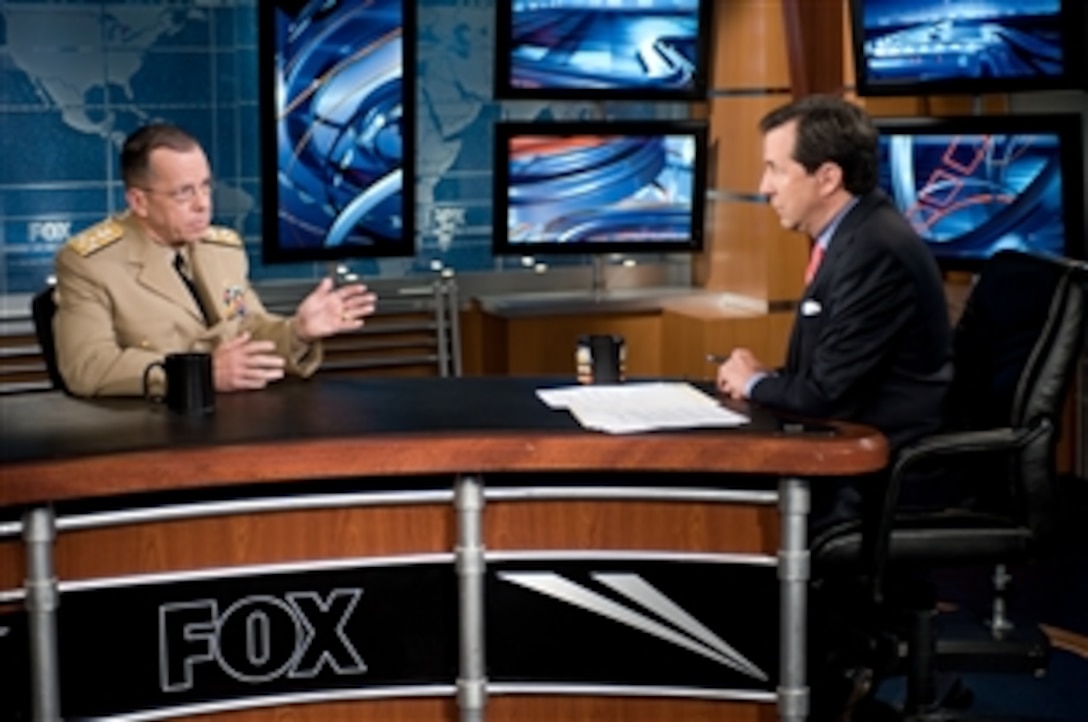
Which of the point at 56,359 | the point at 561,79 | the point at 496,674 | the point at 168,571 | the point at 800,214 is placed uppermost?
the point at 561,79

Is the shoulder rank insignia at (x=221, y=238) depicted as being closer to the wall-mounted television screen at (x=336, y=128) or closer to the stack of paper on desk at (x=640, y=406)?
the stack of paper on desk at (x=640, y=406)

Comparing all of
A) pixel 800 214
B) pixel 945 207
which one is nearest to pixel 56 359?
pixel 800 214

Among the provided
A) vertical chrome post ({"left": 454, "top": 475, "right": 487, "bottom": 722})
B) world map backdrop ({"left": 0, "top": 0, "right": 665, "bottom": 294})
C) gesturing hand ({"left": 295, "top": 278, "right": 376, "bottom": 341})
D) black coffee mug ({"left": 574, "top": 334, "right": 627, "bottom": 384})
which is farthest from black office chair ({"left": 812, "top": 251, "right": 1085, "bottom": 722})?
world map backdrop ({"left": 0, "top": 0, "right": 665, "bottom": 294})

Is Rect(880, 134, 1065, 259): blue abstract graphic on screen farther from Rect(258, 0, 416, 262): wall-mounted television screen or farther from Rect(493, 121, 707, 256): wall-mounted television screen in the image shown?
Rect(258, 0, 416, 262): wall-mounted television screen

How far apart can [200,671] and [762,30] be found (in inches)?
150

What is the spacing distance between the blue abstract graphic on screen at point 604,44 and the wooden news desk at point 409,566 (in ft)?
8.94

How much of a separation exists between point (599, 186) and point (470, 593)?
318cm

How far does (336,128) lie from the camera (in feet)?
21.2

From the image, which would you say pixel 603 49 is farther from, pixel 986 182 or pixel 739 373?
pixel 739 373

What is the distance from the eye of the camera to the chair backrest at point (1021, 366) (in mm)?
4297

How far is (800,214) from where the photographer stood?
4.52 meters

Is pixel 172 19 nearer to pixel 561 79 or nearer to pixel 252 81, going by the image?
pixel 252 81

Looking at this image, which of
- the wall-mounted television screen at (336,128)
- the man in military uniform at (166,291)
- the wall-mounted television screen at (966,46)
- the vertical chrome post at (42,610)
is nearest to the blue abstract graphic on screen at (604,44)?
the wall-mounted television screen at (336,128)

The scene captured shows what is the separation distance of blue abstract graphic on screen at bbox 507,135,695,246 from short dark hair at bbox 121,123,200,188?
88.0 inches
